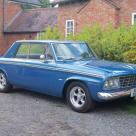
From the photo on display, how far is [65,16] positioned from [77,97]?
812 inches

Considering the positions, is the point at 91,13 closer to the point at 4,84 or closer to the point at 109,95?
the point at 4,84

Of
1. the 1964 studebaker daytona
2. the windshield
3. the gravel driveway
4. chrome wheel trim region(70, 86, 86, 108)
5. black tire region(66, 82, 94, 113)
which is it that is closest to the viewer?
the gravel driveway

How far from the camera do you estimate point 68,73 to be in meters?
8.48

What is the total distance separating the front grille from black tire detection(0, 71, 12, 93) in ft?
13.1

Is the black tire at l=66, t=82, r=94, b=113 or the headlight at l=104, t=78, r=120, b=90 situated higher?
the headlight at l=104, t=78, r=120, b=90

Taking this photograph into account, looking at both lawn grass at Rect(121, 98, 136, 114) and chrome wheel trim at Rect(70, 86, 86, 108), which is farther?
lawn grass at Rect(121, 98, 136, 114)

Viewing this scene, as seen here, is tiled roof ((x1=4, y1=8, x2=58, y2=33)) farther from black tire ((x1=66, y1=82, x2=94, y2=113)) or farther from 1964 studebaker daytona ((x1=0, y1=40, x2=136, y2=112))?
black tire ((x1=66, y1=82, x2=94, y2=113))

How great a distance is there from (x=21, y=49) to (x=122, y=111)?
369 centimetres

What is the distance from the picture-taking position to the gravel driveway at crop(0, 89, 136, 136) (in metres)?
6.62

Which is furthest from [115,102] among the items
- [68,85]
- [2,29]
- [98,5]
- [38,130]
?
[2,29]

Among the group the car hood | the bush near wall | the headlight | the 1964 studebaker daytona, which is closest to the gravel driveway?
the 1964 studebaker daytona

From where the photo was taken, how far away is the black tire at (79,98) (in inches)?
318

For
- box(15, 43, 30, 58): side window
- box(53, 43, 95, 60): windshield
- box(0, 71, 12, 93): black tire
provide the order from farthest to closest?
box(0, 71, 12, 93): black tire → box(15, 43, 30, 58): side window → box(53, 43, 95, 60): windshield

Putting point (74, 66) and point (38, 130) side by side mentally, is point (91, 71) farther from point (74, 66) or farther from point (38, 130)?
point (38, 130)
